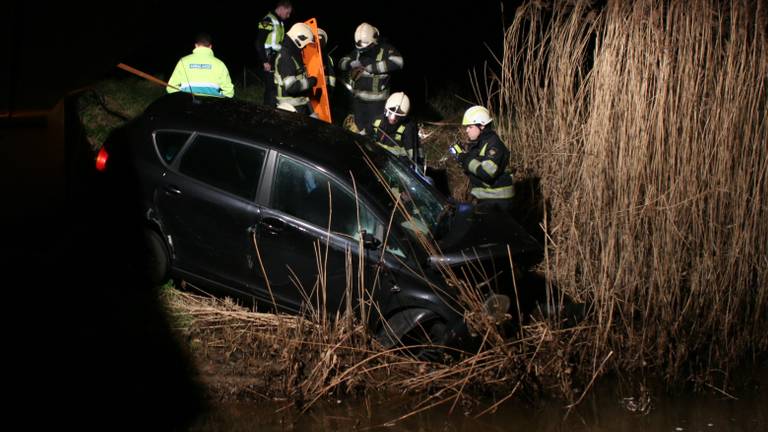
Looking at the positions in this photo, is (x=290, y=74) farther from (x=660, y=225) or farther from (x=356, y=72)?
(x=660, y=225)

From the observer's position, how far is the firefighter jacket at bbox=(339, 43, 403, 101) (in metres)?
11.0

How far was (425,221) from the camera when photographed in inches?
294

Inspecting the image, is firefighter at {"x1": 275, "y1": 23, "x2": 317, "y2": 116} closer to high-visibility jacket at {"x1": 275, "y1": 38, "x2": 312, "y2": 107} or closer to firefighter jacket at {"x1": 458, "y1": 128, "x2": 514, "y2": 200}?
high-visibility jacket at {"x1": 275, "y1": 38, "x2": 312, "y2": 107}

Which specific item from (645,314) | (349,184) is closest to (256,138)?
(349,184)

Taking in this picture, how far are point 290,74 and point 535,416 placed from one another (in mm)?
5037

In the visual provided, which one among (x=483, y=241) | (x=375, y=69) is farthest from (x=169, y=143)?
(x=375, y=69)

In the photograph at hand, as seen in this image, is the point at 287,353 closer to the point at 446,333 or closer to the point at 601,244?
the point at 446,333

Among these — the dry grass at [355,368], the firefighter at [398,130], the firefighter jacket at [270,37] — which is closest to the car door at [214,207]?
the dry grass at [355,368]

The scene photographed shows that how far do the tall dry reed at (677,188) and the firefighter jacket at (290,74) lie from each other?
3.81 metres

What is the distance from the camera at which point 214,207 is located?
748 cm

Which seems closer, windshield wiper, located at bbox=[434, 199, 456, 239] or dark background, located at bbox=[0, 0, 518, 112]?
windshield wiper, located at bbox=[434, 199, 456, 239]

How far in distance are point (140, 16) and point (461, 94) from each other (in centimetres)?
771

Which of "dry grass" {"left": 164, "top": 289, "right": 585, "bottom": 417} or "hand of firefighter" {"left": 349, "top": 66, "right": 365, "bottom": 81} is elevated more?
"hand of firefighter" {"left": 349, "top": 66, "right": 365, "bottom": 81}

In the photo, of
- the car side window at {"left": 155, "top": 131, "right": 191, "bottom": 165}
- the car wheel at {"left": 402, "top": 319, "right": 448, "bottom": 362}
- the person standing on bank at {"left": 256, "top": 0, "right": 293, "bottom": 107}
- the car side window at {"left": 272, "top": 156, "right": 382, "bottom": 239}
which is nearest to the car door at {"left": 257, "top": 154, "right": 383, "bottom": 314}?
the car side window at {"left": 272, "top": 156, "right": 382, "bottom": 239}
